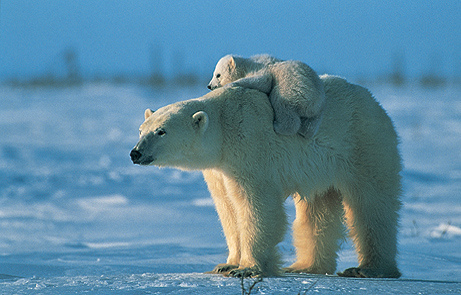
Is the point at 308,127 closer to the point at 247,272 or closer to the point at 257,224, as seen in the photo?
the point at 257,224

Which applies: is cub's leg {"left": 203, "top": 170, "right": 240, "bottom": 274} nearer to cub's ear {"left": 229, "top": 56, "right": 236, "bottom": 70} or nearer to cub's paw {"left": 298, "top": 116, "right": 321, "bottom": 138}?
cub's paw {"left": 298, "top": 116, "right": 321, "bottom": 138}

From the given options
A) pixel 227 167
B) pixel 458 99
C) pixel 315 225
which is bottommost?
pixel 315 225

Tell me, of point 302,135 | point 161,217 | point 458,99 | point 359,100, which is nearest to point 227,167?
point 302,135

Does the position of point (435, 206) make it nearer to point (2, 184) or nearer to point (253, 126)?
point (253, 126)

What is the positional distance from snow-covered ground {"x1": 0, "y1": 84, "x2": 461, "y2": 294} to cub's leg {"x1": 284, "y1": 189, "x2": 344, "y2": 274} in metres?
0.69

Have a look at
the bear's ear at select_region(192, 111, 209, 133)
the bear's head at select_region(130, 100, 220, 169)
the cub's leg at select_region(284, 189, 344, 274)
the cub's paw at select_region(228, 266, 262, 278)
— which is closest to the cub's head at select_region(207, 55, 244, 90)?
the bear's head at select_region(130, 100, 220, 169)

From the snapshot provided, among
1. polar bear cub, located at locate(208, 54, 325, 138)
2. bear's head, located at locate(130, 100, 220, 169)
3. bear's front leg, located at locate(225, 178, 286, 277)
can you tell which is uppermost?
polar bear cub, located at locate(208, 54, 325, 138)

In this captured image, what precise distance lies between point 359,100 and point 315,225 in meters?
1.24

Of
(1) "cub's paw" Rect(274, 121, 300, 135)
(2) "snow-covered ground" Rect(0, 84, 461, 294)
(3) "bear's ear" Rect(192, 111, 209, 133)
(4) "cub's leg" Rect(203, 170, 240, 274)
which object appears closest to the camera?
(2) "snow-covered ground" Rect(0, 84, 461, 294)

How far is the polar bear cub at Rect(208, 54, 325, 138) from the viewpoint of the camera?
162 inches

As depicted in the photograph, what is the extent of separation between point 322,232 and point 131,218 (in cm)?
360

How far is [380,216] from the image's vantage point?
4.61 m

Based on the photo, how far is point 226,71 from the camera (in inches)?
188

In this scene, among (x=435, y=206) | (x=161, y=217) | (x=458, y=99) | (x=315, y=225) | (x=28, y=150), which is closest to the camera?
(x=315, y=225)
